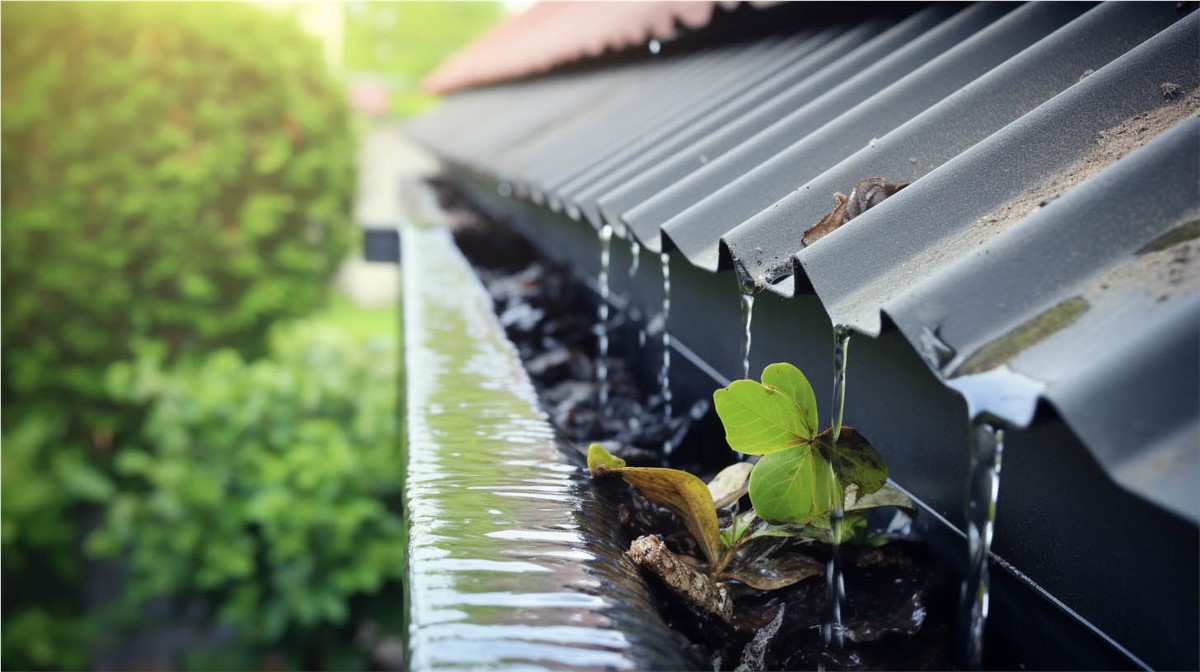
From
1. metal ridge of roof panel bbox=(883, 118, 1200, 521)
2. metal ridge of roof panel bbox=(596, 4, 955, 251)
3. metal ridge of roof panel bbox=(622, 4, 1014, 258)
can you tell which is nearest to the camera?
metal ridge of roof panel bbox=(883, 118, 1200, 521)

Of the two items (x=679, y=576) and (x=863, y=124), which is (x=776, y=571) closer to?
(x=679, y=576)

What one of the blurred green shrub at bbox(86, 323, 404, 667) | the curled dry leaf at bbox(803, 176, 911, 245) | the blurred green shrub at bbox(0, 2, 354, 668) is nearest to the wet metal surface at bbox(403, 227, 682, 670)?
the curled dry leaf at bbox(803, 176, 911, 245)

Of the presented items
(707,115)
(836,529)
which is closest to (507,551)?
(836,529)

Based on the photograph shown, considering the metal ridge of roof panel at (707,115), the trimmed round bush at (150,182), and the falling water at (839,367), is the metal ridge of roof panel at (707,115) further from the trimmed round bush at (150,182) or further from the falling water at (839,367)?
the trimmed round bush at (150,182)

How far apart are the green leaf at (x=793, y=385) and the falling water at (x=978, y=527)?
23 centimetres

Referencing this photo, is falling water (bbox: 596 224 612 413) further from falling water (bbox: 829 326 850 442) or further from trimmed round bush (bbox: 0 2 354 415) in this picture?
trimmed round bush (bbox: 0 2 354 415)

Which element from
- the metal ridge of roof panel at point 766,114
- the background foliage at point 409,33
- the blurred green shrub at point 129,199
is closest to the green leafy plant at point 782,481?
the metal ridge of roof panel at point 766,114

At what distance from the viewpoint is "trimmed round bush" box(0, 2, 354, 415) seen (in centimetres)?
923

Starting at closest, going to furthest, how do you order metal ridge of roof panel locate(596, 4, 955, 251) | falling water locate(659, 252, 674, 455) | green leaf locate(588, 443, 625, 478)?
green leaf locate(588, 443, 625, 478)
metal ridge of roof panel locate(596, 4, 955, 251)
falling water locate(659, 252, 674, 455)

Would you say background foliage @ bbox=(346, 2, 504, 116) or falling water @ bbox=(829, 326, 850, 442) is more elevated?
background foliage @ bbox=(346, 2, 504, 116)

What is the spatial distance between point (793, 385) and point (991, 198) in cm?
42

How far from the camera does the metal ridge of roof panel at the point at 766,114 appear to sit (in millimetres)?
2434

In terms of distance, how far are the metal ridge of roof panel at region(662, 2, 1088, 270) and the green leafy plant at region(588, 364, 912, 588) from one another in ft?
1.75

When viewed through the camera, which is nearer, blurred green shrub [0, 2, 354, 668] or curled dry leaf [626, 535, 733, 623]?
curled dry leaf [626, 535, 733, 623]
